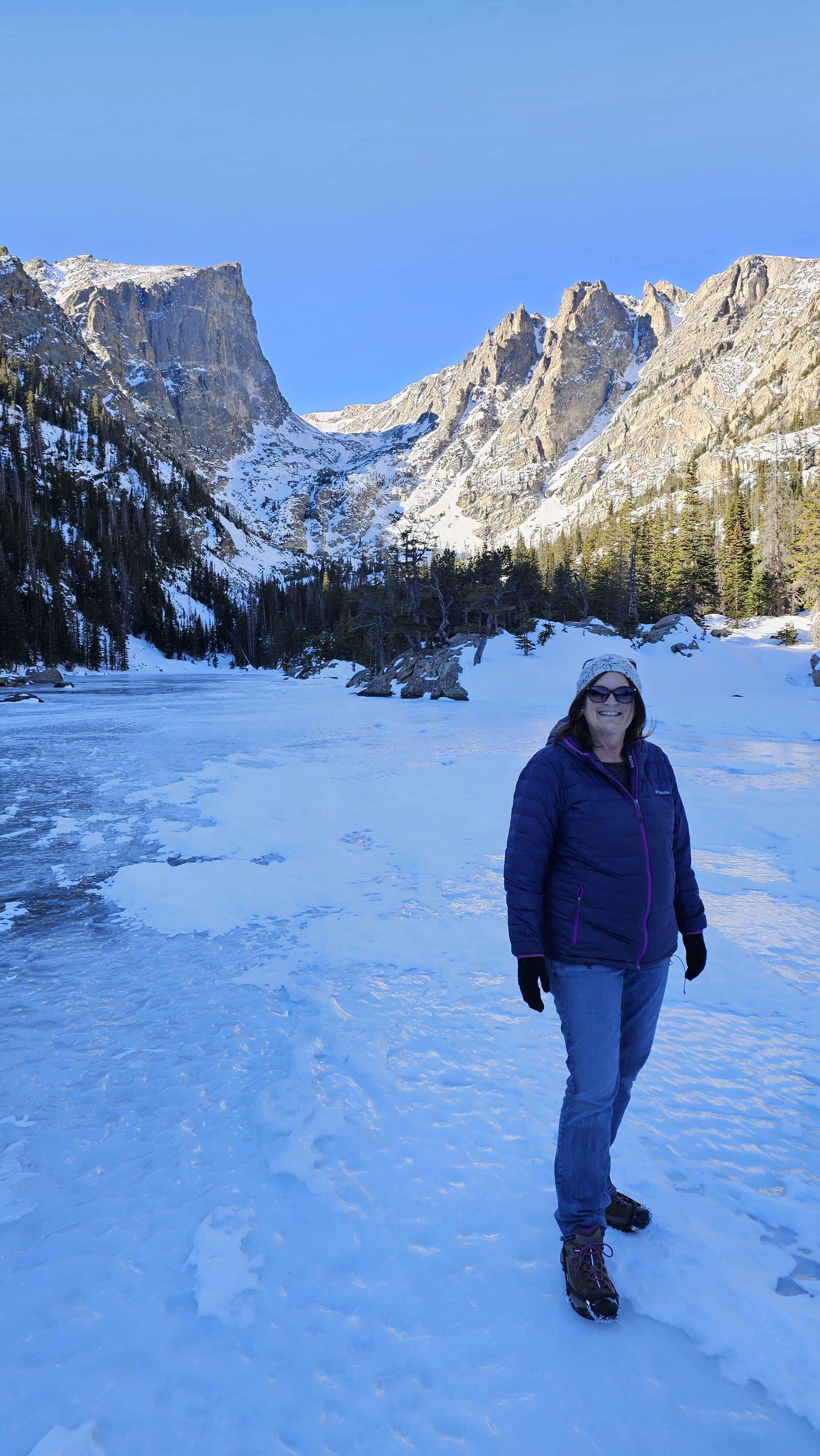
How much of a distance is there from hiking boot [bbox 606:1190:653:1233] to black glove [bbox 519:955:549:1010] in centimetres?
99

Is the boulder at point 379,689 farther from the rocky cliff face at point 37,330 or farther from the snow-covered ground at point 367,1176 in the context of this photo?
the rocky cliff face at point 37,330

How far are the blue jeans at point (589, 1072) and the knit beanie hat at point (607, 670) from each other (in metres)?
1.04

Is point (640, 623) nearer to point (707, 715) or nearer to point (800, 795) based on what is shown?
point (707, 715)

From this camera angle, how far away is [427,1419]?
1.92 metres

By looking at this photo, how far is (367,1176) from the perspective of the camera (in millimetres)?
2902

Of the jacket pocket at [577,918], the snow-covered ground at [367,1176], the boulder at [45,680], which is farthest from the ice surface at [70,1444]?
the boulder at [45,680]

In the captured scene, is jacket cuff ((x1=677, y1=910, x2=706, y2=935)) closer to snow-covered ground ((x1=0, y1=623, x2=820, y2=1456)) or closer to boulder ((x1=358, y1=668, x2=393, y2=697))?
snow-covered ground ((x1=0, y1=623, x2=820, y2=1456))

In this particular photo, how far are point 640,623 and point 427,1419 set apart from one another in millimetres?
54941

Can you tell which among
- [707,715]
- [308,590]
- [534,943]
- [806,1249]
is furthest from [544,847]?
[308,590]

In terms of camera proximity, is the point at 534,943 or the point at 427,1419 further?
the point at 534,943

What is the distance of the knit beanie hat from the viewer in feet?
8.02

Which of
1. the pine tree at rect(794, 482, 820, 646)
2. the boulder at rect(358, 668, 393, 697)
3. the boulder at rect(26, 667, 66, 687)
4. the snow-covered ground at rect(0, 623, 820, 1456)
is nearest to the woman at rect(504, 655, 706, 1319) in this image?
the snow-covered ground at rect(0, 623, 820, 1456)

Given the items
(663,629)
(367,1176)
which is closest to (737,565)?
(663,629)

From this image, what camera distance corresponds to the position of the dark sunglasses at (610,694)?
238cm
